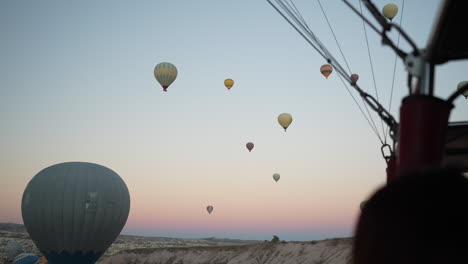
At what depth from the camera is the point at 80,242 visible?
1245 inches

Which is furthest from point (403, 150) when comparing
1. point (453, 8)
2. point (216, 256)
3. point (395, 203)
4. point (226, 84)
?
point (216, 256)

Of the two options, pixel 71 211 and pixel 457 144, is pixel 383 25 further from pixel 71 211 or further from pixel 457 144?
pixel 71 211

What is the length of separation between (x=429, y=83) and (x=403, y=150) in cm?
97

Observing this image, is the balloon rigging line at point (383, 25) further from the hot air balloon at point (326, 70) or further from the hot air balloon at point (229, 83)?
the hot air balloon at point (229, 83)

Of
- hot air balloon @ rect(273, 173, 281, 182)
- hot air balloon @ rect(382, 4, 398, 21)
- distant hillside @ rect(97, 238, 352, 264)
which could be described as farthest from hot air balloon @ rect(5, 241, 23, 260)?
hot air balloon @ rect(382, 4, 398, 21)

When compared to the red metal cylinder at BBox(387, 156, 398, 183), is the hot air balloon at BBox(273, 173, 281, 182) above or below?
above

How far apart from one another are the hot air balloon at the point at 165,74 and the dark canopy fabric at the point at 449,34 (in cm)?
3350

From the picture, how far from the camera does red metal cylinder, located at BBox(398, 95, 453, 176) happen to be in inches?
181

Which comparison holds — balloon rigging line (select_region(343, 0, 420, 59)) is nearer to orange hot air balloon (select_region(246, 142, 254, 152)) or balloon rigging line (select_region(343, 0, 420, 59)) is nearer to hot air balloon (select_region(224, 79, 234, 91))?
hot air balloon (select_region(224, 79, 234, 91))

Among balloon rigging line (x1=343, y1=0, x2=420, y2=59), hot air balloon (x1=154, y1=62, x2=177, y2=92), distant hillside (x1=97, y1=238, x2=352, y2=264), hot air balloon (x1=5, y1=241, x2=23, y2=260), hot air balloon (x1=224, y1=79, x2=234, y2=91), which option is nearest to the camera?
balloon rigging line (x1=343, y1=0, x2=420, y2=59)

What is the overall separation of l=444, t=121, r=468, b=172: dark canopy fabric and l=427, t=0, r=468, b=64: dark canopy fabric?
6.73 ft

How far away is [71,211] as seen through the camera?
101ft

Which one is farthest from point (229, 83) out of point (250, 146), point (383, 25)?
point (383, 25)

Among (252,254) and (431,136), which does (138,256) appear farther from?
(431,136)
